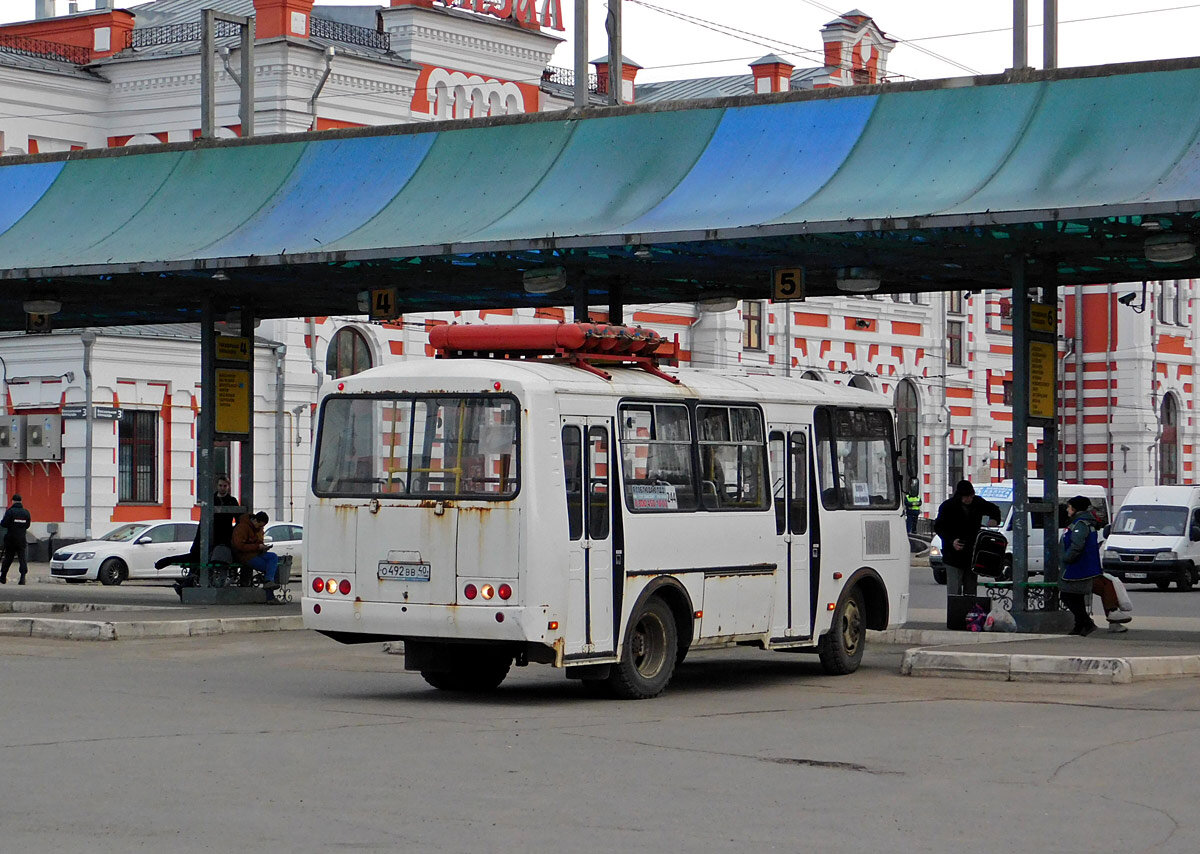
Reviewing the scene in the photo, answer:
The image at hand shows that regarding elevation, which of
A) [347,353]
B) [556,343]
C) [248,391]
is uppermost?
[347,353]

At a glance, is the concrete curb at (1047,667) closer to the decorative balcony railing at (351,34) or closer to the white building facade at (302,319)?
the white building facade at (302,319)

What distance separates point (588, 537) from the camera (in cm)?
1587

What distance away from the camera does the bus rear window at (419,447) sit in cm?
1568

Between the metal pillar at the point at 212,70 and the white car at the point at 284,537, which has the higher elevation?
the metal pillar at the point at 212,70

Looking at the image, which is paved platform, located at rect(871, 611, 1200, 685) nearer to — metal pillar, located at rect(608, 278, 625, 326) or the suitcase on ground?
the suitcase on ground

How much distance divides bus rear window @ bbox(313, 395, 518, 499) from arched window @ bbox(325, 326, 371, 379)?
35.1m

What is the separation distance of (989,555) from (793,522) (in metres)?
6.35

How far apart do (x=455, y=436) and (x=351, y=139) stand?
9.68 meters

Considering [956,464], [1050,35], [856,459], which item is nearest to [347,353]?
[956,464]

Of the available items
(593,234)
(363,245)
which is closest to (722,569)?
(593,234)

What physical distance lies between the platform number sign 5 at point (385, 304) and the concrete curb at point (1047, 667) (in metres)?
10.0

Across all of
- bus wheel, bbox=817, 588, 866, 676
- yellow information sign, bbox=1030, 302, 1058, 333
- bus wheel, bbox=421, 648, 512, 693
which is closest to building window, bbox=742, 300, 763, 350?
yellow information sign, bbox=1030, 302, 1058, 333

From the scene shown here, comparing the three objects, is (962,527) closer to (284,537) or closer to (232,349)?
(232,349)

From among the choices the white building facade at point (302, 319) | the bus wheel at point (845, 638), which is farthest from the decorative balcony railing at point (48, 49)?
the bus wheel at point (845, 638)
